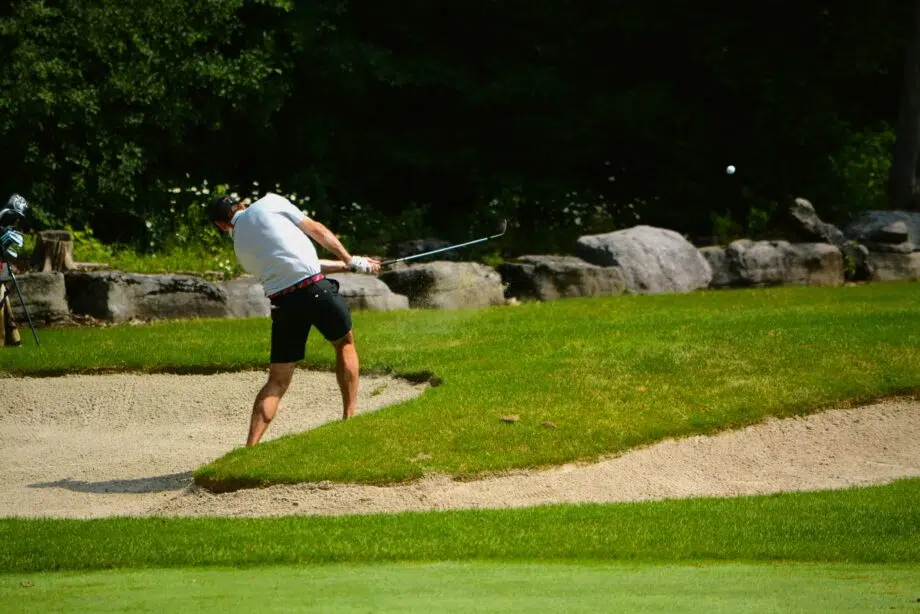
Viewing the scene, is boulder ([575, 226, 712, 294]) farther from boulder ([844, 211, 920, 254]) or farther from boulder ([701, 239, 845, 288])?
boulder ([844, 211, 920, 254])

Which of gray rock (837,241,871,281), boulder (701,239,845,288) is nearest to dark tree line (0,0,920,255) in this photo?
gray rock (837,241,871,281)

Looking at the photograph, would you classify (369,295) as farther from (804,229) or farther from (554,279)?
(804,229)

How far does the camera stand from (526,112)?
2472 centimetres

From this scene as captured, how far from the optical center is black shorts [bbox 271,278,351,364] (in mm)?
9766

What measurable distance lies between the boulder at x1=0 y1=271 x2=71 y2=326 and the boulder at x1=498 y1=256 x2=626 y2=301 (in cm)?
550

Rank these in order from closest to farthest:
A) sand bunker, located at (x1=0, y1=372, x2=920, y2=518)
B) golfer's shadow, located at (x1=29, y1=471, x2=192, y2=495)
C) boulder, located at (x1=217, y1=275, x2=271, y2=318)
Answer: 1. sand bunker, located at (x1=0, y1=372, x2=920, y2=518)
2. golfer's shadow, located at (x1=29, y1=471, x2=192, y2=495)
3. boulder, located at (x1=217, y1=275, x2=271, y2=318)

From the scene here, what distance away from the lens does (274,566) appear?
697cm

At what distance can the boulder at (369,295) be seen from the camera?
16.9 metres

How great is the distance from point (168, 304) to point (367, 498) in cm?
785

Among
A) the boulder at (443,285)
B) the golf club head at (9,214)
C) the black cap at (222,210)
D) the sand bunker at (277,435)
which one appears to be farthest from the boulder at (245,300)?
the black cap at (222,210)

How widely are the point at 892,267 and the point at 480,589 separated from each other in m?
16.1

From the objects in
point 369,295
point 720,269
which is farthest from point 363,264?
point 720,269

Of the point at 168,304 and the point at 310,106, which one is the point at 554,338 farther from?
the point at 310,106

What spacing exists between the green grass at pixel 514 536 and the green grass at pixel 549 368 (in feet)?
4.56
